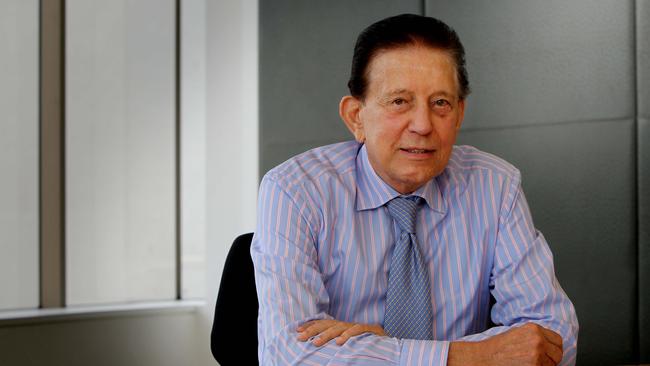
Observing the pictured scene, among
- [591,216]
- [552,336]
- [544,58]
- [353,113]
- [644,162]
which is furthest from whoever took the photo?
[544,58]

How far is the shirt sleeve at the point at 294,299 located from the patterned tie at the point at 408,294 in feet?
0.46

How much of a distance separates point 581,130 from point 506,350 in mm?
1350

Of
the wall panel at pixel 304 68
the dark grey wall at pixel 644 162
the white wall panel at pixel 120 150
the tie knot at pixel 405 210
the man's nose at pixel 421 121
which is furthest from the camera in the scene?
the white wall panel at pixel 120 150

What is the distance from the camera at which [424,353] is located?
4.51 feet

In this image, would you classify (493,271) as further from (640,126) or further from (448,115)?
(640,126)

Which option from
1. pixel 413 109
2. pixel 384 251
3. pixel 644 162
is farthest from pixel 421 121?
pixel 644 162

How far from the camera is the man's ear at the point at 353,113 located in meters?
1.67

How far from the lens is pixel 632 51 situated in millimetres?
2420

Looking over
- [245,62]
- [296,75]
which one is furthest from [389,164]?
[245,62]

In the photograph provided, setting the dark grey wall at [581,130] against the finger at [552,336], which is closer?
the finger at [552,336]

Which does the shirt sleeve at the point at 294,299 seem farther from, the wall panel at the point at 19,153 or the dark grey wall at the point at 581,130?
the wall panel at the point at 19,153

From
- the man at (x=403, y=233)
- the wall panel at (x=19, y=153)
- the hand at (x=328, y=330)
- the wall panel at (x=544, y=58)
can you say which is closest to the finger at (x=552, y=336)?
the man at (x=403, y=233)

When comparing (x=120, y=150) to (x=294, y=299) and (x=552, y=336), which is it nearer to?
(x=294, y=299)

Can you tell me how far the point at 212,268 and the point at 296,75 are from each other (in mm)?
1108
